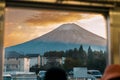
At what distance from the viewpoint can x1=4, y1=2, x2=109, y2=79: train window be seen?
3.41m

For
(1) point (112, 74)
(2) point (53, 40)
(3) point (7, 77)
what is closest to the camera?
(1) point (112, 74)

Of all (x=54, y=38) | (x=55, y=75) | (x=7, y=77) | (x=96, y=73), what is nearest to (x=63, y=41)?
(x=54, y=38)

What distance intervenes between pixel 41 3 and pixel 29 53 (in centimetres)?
55

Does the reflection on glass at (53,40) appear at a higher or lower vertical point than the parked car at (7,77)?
higher

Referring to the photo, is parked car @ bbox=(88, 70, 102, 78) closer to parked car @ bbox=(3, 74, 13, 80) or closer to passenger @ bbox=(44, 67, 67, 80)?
parked car @ bbox=(3, 74, 13, 80)

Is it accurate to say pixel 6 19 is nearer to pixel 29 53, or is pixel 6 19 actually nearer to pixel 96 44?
pixel 29 53

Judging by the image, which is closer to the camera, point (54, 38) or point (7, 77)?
point (7, 77)

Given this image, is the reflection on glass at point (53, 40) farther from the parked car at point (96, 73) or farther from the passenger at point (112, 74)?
the passenger at point (112, 74)

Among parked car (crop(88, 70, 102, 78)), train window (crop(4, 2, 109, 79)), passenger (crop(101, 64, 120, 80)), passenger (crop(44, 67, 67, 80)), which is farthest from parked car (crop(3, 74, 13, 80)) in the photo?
passenger (crop(101, 64, 120, 80))

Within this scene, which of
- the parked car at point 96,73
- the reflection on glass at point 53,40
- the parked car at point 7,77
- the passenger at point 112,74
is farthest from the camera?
the parked car at point 96,73

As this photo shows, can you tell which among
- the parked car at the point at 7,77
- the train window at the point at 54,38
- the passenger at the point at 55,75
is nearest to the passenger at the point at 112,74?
the passenger at the point at 55,75

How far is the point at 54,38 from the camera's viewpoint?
3.53 meters

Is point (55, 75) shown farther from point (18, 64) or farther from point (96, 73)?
point (96, 73)

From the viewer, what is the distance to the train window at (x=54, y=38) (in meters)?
3.41
